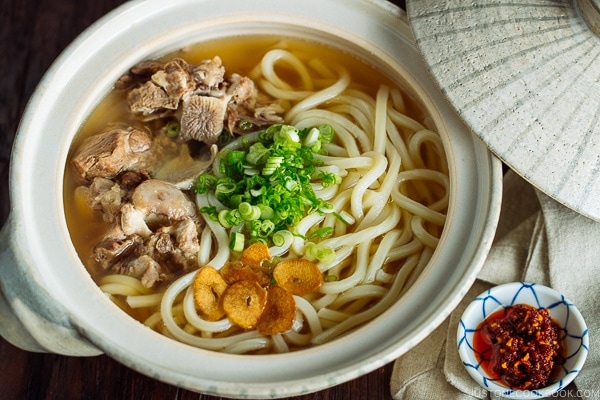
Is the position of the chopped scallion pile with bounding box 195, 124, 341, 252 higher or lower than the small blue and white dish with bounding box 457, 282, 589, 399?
higher

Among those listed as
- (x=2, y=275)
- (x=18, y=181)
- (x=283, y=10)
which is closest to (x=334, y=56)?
(x=283, y=10)

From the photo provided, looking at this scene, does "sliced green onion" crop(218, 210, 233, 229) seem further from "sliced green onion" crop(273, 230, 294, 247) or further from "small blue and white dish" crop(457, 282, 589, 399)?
"small blue and white dish" crop(457, 282, 589, 399)

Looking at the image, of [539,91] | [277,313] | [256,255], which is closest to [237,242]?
[256,255]

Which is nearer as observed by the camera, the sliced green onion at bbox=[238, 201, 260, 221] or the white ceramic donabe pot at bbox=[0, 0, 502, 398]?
the white ceramic donabe pot at bbox=[0, 0, 502, 398]

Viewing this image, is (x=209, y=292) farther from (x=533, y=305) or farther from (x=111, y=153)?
(x=533, y=305)

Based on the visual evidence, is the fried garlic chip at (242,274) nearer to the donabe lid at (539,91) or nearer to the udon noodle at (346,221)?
the udon noodle at (346,221)

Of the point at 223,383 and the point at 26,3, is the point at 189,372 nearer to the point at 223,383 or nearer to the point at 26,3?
the point at 223,383

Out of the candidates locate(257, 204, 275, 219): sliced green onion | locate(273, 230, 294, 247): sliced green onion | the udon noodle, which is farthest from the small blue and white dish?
locate(257, 204, 275, 219): sliced green onion
